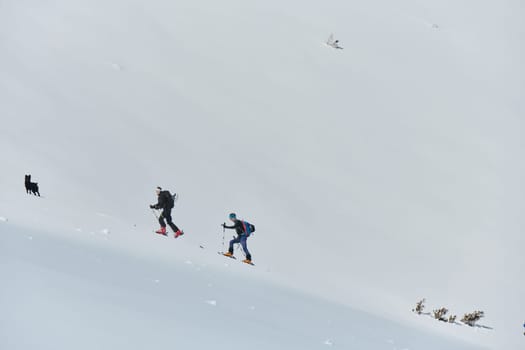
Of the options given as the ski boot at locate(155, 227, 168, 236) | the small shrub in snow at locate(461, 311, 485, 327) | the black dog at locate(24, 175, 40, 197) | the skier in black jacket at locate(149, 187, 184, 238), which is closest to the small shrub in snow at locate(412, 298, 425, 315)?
the small shrub in snow at locate(461, 311, 485, 327)

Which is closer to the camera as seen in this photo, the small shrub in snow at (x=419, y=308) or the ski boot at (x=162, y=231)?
the ski boot at (x=162, y=231)

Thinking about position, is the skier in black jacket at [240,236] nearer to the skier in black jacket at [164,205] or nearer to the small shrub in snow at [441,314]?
the skier in black jacket at [164,205]

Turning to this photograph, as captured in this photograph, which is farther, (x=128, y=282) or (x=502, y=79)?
(x=502, y=79)

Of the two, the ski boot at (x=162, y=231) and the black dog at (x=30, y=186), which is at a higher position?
the black dog at (x=30, y=186)

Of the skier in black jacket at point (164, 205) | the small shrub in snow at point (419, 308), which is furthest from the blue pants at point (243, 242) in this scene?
the small shrub in snow at point (419, 308)

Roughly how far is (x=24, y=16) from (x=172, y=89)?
496cm

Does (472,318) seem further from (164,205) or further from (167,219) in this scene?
(164,205)

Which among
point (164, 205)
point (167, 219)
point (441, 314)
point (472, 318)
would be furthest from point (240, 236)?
point (472, 318)

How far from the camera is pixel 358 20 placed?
83.3ft

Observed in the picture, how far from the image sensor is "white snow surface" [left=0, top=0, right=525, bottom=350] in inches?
273

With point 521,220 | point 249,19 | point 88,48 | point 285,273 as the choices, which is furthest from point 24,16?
point 521,220

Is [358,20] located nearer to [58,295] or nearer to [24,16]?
[24,16]

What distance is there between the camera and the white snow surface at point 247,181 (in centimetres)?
693

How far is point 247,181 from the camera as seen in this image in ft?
46.5
